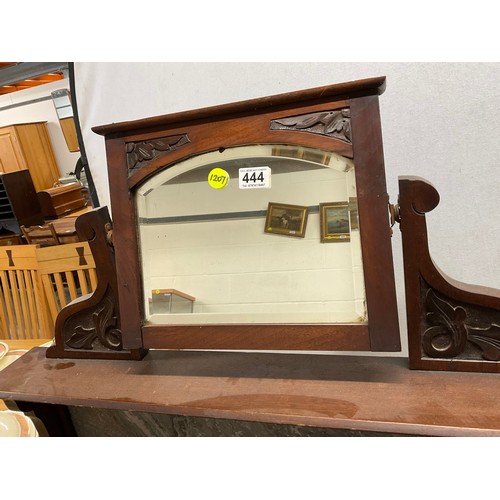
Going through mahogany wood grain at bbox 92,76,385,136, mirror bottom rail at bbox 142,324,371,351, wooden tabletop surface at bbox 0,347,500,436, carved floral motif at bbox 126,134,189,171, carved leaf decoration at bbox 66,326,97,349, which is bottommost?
wooden tabletop surface at bbox 0,347,500,436

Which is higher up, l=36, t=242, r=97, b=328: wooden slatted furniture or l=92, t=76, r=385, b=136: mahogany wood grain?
l=92, t=76, r=385, b=136: mahogany wood grain

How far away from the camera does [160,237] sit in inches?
32.2

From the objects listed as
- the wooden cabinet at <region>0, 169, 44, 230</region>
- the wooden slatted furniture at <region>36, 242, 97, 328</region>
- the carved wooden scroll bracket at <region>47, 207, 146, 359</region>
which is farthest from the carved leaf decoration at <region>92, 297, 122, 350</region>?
the wooden cabinet at <region>0, 169, 44, 230</region>

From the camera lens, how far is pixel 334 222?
28.5 inches

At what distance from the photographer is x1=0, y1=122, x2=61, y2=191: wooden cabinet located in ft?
9.50

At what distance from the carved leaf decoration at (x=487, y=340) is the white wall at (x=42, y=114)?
2.91m

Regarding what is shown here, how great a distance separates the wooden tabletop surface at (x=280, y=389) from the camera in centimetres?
62

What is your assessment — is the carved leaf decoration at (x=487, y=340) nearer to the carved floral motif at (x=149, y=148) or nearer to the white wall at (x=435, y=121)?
→ the white wall at (x=435, y=121)

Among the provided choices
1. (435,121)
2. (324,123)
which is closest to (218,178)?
(324,123)

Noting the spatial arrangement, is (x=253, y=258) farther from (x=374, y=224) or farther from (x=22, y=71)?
(x=22, y=71)

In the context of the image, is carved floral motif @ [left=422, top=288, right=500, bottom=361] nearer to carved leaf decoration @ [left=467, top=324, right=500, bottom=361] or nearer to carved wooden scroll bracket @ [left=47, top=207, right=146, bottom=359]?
carved leaf decoration @ [left=467, top=324, right=500, bottom=361]

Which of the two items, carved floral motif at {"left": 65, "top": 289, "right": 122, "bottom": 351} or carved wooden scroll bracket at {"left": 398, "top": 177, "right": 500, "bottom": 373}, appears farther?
carved floral motif at {"left": 65, "top": 289, "right": 122, "bottom": 351}

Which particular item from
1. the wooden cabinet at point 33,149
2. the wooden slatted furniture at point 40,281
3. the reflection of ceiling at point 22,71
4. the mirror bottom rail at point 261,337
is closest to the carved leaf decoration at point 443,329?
the mirror bottom rail at point 261,337

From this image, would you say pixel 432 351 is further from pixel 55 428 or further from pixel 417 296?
pixel 55 428
